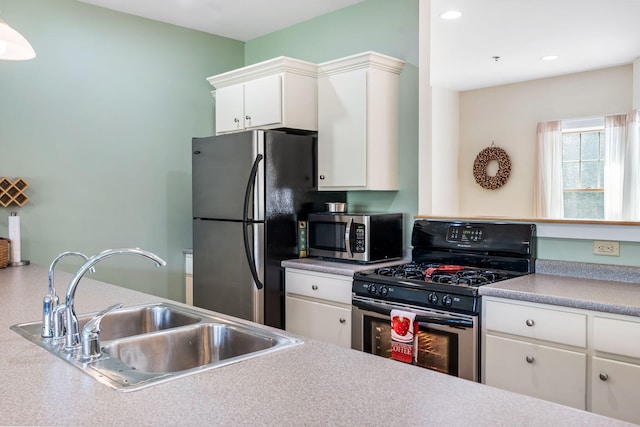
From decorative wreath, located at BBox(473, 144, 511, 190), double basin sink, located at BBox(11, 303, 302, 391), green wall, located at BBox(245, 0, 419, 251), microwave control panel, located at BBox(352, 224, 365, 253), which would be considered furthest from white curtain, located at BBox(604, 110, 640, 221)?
double basin sink, located at BBox(11, 303, 302, 391)

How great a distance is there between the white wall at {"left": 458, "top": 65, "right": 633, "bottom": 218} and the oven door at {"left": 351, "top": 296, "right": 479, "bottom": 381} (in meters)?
4.50

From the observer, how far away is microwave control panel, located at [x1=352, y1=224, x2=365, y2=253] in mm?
3178

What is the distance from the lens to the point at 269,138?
3.33 metres

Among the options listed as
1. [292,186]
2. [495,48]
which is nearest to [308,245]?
[292,186]

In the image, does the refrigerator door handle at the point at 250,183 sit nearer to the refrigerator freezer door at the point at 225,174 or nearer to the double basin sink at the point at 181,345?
the refrigerator freezer door at the point at 225,174

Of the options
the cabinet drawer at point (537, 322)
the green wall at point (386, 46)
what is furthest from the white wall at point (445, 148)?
the cabinet drawer at point (537, 322)

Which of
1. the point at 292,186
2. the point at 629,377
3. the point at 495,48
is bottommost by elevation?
the point at 629,377

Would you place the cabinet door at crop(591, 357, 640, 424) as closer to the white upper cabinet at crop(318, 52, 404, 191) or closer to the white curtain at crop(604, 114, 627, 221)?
the white upper cabinet at crop(318, 52, 404, 191)

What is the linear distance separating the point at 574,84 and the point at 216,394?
643 cm

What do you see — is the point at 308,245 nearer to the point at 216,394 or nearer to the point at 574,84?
the point at 216,394

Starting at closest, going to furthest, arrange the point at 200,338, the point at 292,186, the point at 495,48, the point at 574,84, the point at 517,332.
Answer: the point at 200,338, the point at 517,332, the point at 292,186, the point at 495,48, the point at 574,84

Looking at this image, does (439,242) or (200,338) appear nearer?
(200,338)

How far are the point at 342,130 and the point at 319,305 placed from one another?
1118mm

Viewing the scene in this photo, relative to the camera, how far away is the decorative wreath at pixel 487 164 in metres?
6.86
